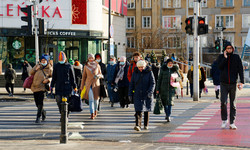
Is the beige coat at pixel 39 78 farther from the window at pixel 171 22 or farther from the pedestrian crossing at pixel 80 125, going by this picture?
the window at pixel 171 22

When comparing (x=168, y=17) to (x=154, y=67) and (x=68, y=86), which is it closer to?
(x=154, y=67)

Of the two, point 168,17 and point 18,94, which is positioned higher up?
point 168,17

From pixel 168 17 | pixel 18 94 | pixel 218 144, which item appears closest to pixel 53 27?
pixel 18 94

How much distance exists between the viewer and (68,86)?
12523 millimetres

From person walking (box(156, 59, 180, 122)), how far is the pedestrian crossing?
1.63ft

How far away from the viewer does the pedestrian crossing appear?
421 inches

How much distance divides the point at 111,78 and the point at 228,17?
2125 inches

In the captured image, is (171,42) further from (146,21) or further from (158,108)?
(158,108)

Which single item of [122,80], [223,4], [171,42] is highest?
[223,4]

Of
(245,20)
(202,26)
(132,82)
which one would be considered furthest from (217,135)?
(245,20)

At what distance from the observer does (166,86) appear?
42.9ft

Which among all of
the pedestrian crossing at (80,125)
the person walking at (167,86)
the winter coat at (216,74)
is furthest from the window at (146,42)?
the person walking at (167,86)

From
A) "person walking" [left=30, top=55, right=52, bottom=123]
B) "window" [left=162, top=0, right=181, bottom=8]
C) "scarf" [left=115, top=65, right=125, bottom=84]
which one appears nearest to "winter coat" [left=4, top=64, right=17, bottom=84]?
"scarf" [left=115, top=65, right=125, bottom=84]

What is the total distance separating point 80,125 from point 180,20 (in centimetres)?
5834
